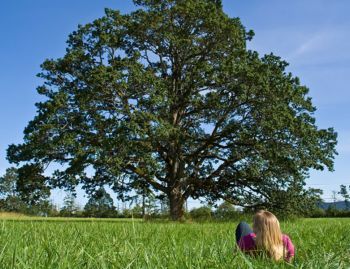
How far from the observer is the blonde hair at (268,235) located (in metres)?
3.91

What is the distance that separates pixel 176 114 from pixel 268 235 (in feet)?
71.0

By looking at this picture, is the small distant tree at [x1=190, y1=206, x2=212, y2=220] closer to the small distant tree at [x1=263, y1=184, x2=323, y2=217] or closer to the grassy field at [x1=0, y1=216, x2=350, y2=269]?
Answer: the small distant tree at [x1=263, y1=184, x2=323, y2=217]

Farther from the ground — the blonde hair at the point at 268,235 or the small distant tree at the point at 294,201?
the small distant tree at the point at 294,201

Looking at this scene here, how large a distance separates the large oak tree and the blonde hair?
16656 millimetres

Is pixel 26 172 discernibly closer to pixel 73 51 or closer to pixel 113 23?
pixel 73 51

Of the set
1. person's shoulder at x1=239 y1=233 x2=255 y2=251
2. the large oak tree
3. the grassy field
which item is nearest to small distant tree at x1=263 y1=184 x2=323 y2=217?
the large oak tree

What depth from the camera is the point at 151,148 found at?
887 inches

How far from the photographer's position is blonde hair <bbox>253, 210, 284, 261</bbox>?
3908 mm

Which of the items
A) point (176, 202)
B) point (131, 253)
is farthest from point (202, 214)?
point (131, 253)

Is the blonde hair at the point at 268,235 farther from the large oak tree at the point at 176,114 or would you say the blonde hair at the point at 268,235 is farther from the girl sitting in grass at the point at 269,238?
the large oak tree at the point at 176,114

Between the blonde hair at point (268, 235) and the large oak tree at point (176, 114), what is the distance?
656 inches

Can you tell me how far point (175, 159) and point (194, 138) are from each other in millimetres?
1709

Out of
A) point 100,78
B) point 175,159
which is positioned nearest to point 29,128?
point 100,78

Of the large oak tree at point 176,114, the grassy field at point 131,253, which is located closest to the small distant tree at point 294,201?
the large oak tree at point 176,114
